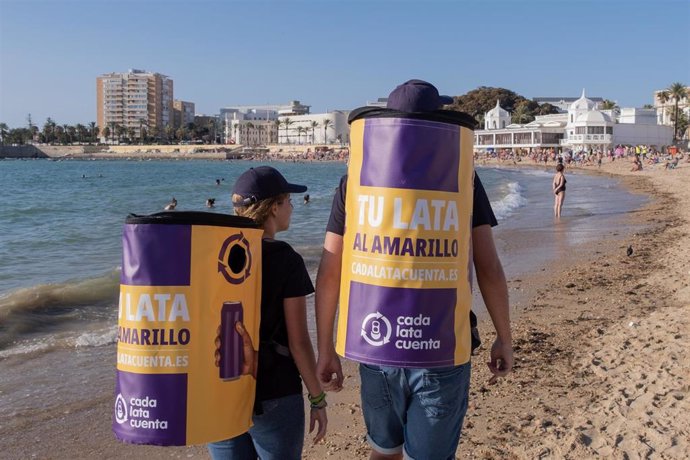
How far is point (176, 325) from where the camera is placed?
216 cm

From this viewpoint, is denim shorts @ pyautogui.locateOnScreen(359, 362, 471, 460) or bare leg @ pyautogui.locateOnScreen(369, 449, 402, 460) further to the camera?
bare leg @ pyautogui.locateOnScreen(369, 449, 402, 460)

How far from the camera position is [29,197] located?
38.0 m

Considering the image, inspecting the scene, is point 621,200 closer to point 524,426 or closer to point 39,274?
point 39,274

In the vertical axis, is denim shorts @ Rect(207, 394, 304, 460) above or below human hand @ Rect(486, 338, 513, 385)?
below

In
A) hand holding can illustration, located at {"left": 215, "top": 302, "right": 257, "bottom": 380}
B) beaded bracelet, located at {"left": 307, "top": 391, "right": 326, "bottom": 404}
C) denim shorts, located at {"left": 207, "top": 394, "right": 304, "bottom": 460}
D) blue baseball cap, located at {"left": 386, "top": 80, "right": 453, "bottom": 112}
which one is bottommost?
denim shorts, located at {"left": 207, "top": 394, "right": 304, "bottom": 460}

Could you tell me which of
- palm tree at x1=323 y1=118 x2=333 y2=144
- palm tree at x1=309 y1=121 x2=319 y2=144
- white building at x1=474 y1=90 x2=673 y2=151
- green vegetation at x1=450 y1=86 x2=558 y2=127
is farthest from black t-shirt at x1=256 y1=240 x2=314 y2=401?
palm tree at x1=309 y1=121 x2=319 y2=144

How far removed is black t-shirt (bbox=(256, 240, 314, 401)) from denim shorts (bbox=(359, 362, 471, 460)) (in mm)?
318

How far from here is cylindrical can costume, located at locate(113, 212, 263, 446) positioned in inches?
84.6

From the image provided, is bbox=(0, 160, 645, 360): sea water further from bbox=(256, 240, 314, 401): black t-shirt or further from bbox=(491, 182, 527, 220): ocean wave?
bbox=(256, 240, 314, 401): black t-shirt

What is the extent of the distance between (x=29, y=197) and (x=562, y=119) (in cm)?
8130

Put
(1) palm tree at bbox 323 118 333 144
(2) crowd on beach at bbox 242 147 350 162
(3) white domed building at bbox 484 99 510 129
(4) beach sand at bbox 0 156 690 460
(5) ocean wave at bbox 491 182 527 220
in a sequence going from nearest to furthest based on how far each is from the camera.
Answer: (4) beach sand at bbox 0 156 690 460, (5) ocean wave at bbox 491 182 527 220, (3) white domed building at bbox 484 99 510 129, (2) crowd on beach at bbox 242 147 350 162, (1) palm tree at bbox 323 118 333 144

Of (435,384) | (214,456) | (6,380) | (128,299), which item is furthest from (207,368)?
(6,380)

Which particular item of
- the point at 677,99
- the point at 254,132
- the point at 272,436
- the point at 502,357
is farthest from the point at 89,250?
the point at 254,132

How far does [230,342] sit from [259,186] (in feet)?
2.17
